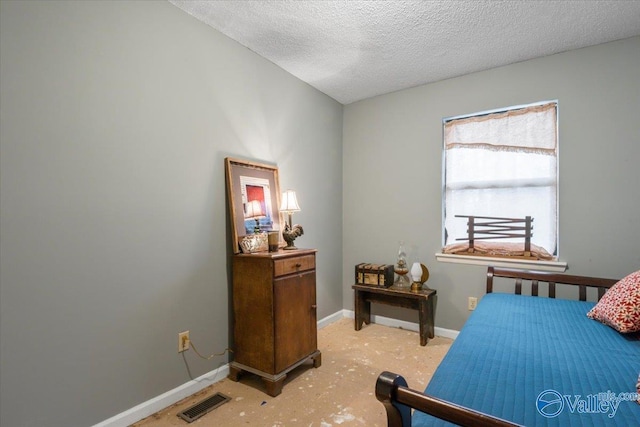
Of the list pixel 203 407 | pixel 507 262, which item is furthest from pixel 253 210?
pixel 507 262

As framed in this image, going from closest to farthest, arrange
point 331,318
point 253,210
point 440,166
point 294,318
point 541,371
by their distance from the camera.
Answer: point 541,371
point 294,318
point 253,210
point 440,166
point 331,318

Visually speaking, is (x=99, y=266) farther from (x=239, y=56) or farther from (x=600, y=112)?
(x=600, y=112)

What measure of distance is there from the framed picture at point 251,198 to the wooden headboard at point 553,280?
1.75 metres

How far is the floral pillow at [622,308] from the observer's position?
1443 millimetres

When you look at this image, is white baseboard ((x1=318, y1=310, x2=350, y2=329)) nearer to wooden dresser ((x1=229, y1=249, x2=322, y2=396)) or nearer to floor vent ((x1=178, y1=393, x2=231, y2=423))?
wooden dresser ((x1=229, y1=249, x2=322, y2=396))

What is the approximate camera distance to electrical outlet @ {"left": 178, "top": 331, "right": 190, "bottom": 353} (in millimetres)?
1925

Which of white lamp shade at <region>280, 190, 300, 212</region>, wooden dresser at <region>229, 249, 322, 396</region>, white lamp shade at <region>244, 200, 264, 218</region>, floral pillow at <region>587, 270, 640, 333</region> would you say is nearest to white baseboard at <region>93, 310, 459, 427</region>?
wooden dresser at <region>229, 249, 322, 396</region>

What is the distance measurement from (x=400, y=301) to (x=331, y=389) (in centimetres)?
120

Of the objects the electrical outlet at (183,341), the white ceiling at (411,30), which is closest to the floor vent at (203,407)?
the electrical outlet at (183,341)

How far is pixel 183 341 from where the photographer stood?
1943 millimetres

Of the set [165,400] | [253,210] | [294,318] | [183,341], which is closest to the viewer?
[165,400]

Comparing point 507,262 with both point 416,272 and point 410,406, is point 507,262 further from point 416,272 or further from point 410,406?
point 410,406

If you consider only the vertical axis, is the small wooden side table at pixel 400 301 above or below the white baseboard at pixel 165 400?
above

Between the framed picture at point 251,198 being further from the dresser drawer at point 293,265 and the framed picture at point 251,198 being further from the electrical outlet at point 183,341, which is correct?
the electrical outlet at point 183,341
